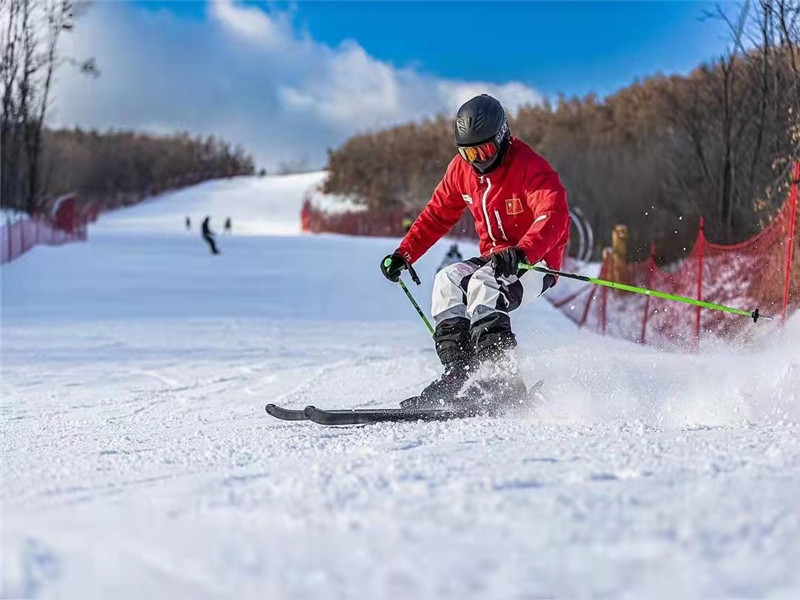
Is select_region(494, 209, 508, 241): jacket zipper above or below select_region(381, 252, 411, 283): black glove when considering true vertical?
above

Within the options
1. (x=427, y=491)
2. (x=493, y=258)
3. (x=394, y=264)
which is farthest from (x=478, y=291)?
(x=427, y=491)

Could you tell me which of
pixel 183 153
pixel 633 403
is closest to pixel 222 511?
pixel 633 403

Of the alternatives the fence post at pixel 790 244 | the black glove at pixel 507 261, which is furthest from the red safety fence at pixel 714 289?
the black glove at pixel 507 261

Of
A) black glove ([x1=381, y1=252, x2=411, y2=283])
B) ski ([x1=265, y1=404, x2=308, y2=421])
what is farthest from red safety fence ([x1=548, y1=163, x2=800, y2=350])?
ski ([x1=265, y1=404, x2=308, y2=421])

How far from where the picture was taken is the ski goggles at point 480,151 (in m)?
4.72

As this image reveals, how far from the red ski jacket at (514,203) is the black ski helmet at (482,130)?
2.6 inches

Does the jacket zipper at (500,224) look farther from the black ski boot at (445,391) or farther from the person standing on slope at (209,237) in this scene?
the person standing on slope at (209,237)

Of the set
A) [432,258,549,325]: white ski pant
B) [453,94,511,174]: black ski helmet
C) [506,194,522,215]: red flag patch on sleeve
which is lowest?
[432,258,549,325]: white ski pant

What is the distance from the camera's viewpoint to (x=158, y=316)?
14.0m

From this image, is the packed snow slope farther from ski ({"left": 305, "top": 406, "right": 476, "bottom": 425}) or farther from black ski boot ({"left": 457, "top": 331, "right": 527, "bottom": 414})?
black ski boot ({"left": 457, "top": 331, "right": 527, "bottom": 414})

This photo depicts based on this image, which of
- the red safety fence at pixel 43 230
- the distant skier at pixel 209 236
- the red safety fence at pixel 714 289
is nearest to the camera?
the red safety fence at pixel 714 289

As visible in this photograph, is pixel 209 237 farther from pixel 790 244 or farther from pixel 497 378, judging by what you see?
pixel 497 378

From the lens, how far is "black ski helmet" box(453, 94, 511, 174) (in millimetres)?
4688

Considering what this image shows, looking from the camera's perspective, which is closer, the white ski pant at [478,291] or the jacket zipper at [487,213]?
the white ski pant at [478,291]
